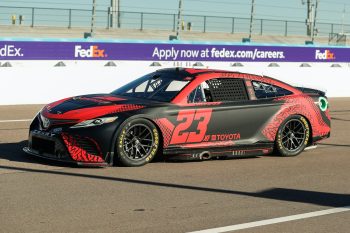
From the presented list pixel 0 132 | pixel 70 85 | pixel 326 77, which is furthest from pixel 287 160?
pixel 326 77

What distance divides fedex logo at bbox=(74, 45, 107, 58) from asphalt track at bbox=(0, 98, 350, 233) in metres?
7.41

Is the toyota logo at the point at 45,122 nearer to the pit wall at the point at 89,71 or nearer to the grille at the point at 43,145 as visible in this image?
the grille at the point at 43,145

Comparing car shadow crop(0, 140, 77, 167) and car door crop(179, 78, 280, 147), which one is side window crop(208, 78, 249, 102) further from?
car shadow crop(0, 140, 77, 167)

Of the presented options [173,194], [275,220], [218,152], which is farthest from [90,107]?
[275,220]

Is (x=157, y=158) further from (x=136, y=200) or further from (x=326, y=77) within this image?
(x=326, y=77)

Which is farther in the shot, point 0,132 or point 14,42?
point 14,42

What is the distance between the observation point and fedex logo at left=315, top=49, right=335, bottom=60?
23531 mm

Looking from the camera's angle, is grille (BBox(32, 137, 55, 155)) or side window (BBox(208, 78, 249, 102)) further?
side window (BBox(208, 78, 249, 102))

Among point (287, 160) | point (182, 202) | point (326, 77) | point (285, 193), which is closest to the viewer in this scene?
point (182, 202)

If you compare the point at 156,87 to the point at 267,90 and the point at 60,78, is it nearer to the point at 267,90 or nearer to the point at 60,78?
the point at 267,90

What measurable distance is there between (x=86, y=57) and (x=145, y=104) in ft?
29.1

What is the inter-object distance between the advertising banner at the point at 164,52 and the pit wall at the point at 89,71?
3cm

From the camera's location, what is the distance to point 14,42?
58.2ft

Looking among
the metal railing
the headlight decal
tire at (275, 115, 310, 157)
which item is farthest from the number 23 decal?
the metal railing
